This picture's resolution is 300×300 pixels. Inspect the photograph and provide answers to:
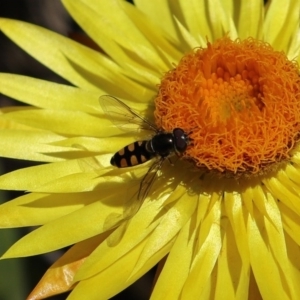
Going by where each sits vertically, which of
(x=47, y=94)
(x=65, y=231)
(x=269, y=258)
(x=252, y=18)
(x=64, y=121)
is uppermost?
(x=47, y=94)

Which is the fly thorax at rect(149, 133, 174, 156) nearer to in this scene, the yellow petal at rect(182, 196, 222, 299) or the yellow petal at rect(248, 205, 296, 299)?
the yellow petal at rect(182, 196, 222, 299)

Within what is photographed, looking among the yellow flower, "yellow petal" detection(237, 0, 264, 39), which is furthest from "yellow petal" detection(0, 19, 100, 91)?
"yellow petal" detection(237, 0, 264, 39)

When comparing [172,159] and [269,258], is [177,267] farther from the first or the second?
[172,159]

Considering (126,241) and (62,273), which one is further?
(126,241)

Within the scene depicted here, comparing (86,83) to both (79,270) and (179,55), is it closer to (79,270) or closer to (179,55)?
(179,55)

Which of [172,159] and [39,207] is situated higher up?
[39,207]

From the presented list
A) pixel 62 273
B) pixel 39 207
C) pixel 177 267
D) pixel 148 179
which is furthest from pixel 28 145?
pixel 177 267

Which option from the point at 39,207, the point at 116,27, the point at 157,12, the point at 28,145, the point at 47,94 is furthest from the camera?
the point at 157,12

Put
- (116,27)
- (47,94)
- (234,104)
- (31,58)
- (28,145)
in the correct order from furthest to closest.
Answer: (31,58) → (116,27) → (47,94) → (28,145) → (234,104)

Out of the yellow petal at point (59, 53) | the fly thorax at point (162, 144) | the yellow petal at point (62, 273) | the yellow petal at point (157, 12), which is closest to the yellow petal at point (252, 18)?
the yellow petal at point (157, 12)
